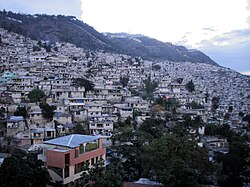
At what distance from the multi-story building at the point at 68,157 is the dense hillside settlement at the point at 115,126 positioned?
0.05 meters

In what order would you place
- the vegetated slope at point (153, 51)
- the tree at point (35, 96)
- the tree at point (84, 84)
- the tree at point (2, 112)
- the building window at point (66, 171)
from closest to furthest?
the building window at point (66, 171) < the tree at point (2, 112) < the tree at point (35, 96) < the tree at point (84, 84) < the vegetated slope at point (153, 51)

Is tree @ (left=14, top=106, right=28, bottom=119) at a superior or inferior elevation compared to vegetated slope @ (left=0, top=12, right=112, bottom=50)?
inferior

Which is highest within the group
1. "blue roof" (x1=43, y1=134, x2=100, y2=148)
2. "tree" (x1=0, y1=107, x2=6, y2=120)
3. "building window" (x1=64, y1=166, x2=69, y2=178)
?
"tree" (x1=0, y1=107, x2=6, y2=120)

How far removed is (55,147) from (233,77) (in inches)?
2632

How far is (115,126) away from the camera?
28531 mm

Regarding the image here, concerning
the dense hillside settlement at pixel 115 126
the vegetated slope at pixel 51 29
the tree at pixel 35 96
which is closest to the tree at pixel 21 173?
the dense hillside settlement at pixel 115 126

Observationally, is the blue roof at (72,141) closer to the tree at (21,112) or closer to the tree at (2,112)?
the tree at (2,112)

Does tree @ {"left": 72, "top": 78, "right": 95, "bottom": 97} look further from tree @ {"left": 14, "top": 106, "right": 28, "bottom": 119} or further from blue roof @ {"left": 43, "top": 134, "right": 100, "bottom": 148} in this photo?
blue roof @ {"left": 43, "top": 134, "right": 100, "bottom": 148}

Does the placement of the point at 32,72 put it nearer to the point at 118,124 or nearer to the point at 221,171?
the point at 118,124

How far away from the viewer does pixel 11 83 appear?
117 feet

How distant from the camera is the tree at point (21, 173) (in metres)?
12.5

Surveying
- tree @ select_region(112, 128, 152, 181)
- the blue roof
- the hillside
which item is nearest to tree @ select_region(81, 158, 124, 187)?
the blue roof

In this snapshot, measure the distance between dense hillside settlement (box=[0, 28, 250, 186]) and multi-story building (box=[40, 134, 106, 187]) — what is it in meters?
0.05

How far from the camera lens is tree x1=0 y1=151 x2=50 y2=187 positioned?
41.2 feet
